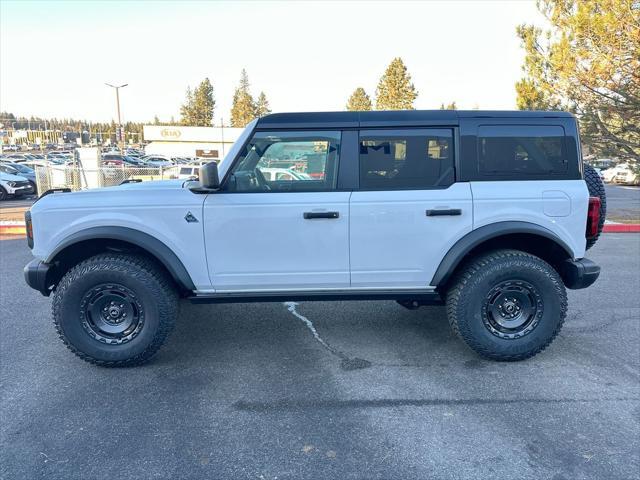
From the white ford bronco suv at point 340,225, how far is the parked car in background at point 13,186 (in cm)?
1667

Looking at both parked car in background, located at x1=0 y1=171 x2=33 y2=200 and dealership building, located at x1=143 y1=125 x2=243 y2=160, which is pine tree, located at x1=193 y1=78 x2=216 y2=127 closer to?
dealership building, located at x1=143 y1=125 x2=243 y2=160

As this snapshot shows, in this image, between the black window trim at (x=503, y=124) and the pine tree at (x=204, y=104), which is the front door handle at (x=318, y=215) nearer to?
the black window trim at (x=503, y=124)

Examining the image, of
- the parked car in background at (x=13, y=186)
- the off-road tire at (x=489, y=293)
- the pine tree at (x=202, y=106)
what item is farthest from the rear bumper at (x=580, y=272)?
the pine tree at (x=202, y=106)

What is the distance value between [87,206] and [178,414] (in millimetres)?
1750

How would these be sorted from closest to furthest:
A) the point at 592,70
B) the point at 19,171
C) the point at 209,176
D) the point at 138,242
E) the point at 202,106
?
the point at 209,176
the point at 138,242
the point at 592,70
the point at 19,171
the point at 202,106

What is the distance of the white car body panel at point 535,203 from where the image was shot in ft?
12.5

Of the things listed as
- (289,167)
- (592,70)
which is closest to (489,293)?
(289,167)

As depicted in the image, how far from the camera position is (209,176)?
361 cm

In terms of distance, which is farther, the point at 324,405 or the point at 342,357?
the point at 342,357

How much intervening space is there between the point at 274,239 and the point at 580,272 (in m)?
2.44

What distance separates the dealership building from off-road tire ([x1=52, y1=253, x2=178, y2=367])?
160ft

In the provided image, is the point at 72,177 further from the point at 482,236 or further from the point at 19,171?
the point at 482,236

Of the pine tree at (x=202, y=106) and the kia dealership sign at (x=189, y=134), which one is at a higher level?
the pine tree at (x=202, y=106)

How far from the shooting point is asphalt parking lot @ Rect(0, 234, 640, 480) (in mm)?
2707
